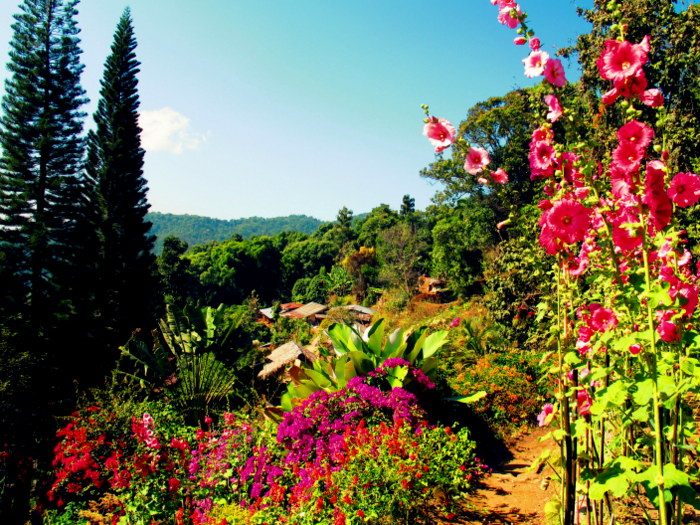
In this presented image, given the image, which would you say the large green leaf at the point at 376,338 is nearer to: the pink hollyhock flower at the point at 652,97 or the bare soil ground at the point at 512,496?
the bare soil ground at the point at 512,496

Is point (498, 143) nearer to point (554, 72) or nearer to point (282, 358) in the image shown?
point (282, 358)

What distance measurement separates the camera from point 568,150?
1.47 m

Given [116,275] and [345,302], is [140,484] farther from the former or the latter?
[345,302]

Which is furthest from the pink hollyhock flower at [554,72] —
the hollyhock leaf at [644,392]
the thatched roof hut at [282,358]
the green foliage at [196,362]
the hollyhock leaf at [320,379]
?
the thatched roof hut at [282,358]

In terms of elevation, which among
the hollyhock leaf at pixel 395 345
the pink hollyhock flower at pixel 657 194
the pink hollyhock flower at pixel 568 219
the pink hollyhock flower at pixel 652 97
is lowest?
the hollyhock leaf at pixel 395 345

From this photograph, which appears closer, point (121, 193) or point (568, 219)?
point (568, 219)

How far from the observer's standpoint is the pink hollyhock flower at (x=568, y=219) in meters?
1.32

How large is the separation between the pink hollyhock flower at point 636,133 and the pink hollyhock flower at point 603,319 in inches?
23.6

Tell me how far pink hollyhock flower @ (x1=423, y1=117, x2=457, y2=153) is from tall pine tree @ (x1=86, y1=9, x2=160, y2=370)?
1530cm

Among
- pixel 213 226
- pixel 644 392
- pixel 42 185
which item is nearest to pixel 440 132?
pixel 644 392

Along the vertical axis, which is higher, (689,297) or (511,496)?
(689,297)

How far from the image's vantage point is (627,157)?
50.3 inches

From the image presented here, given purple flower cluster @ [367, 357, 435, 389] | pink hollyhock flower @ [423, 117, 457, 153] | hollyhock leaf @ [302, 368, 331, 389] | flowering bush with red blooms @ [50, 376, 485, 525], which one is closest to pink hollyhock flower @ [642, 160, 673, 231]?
pink hollyhock flower @ [423, 117, 457, 153]

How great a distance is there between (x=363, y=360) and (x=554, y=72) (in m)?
3.65
